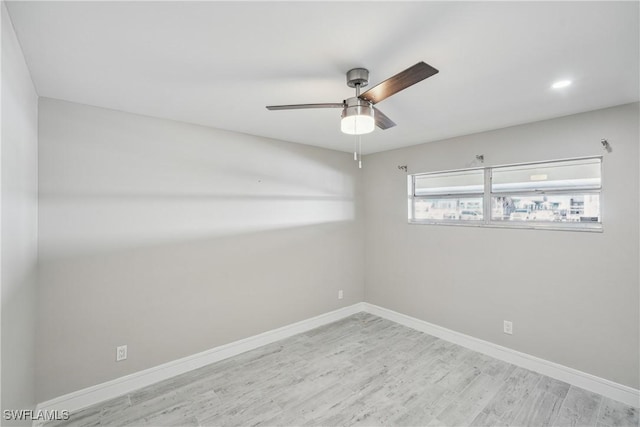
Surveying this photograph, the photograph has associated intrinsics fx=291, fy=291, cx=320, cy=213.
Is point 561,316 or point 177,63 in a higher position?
point 177,63

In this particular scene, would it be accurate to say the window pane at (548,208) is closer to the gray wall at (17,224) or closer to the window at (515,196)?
the window at (515,196)

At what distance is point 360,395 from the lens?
2.57 m

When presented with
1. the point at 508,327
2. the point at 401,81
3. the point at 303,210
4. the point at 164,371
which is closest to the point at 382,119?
the point at 401,81

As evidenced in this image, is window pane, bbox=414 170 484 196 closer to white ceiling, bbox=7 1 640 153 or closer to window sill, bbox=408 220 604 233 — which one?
window sill, bbox=408 220 604 233

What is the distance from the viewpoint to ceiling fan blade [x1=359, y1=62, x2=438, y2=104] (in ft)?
4.67


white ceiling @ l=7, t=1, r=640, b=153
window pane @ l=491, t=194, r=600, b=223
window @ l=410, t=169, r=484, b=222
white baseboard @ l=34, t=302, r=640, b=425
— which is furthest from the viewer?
window @ l=410, t=169, r=484, b=222

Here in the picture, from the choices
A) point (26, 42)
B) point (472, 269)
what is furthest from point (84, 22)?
point (472, 269)

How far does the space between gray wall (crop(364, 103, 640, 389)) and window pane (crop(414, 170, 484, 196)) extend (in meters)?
0.17

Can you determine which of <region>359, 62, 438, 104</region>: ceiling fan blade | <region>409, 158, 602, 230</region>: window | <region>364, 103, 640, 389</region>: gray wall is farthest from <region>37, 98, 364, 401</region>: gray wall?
<region>359, 62, 438, 104</region>: ceiling fan blade

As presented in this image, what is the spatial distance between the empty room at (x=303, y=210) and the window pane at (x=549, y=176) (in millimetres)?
19

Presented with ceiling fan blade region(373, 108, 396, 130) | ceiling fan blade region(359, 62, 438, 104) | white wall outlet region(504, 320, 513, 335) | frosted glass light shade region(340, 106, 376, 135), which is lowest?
white wall outlet region(504, 320, 513, 335)

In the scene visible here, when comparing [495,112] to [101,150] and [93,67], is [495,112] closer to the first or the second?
[93,67]

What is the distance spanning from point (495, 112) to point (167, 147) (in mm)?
3131

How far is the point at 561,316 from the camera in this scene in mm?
2791
